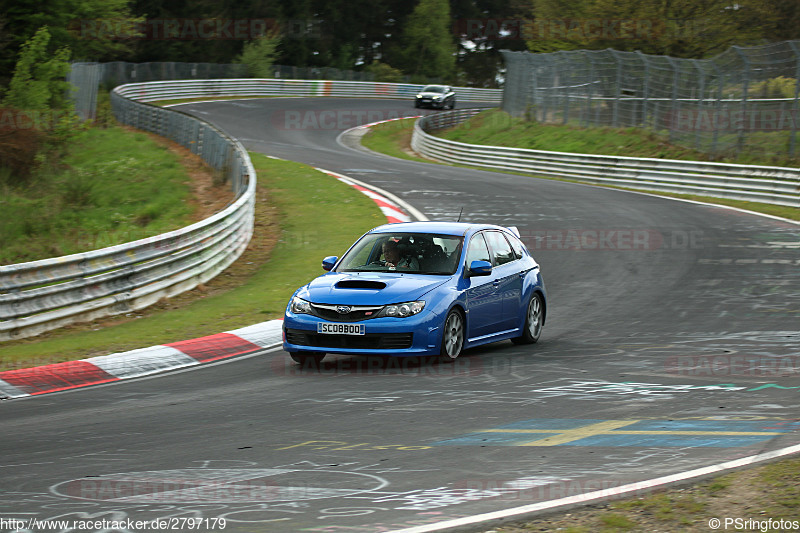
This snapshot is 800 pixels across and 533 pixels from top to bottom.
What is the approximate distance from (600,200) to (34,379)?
1835 centimetres

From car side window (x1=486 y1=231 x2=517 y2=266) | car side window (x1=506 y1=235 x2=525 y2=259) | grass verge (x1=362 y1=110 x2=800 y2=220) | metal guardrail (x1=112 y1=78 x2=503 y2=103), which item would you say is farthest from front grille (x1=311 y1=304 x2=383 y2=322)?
metal guardrail (x1=112 y1=78 x2=503 y2=103)

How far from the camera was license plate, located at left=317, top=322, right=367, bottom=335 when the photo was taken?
9.75m

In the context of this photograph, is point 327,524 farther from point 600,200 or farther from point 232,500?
point 600,200

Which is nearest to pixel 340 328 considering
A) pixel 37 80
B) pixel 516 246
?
pixel 516 246

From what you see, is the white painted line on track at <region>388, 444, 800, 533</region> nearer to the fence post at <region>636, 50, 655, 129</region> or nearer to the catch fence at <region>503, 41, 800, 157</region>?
the catch fence at <region>503, 41, 800, 157</region>

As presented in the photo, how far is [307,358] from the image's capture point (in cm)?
1066

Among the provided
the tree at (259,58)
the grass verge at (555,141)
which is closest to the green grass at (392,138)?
the grass verge at (555,141)

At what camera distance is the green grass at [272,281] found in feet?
37.7

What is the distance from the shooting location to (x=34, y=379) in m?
9.75

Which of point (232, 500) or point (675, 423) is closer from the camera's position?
point (232, 500)

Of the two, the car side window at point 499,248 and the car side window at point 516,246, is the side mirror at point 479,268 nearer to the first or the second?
the car side window at point 499,248

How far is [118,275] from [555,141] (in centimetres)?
2713

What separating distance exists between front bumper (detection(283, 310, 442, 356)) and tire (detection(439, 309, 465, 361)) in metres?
0.15

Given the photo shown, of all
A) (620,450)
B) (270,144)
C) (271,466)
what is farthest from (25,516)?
(270,144)
